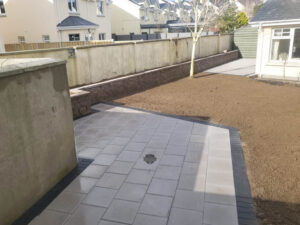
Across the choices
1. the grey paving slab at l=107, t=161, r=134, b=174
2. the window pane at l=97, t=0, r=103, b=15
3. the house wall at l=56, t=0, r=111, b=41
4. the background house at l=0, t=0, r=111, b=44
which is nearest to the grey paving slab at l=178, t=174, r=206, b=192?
the grey paving slab at l=107, t=161, r=134, b=174

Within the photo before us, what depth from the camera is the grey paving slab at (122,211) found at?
11.0ft

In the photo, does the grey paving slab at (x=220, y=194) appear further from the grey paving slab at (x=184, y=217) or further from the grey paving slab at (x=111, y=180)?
the grey paving slab at (x=111, y=180)

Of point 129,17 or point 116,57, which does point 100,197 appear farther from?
point 129,17

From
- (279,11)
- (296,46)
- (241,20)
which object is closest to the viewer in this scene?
(296,46)

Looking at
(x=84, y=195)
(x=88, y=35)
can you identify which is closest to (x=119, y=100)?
(x=84, y=195)

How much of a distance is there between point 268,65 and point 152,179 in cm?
1100

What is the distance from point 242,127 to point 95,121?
4.11 meters

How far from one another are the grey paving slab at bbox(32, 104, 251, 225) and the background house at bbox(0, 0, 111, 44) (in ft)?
60.0

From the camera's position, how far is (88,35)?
23.8 meters

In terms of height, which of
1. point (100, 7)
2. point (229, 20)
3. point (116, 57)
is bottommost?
point (116, 57)

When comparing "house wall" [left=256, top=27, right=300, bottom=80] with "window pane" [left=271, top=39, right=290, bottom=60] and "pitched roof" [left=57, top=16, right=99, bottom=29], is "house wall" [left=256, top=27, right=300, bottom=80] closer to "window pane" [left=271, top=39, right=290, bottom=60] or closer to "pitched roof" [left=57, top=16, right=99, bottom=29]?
"window pane" [left=271, top=39, right=290, bottom=60]

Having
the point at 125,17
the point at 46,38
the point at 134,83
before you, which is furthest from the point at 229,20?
the point at 134,83

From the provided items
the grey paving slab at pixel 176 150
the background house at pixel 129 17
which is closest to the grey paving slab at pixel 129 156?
the grey paving slab at pixel 176 150

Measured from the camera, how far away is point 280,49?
12.3 metres
